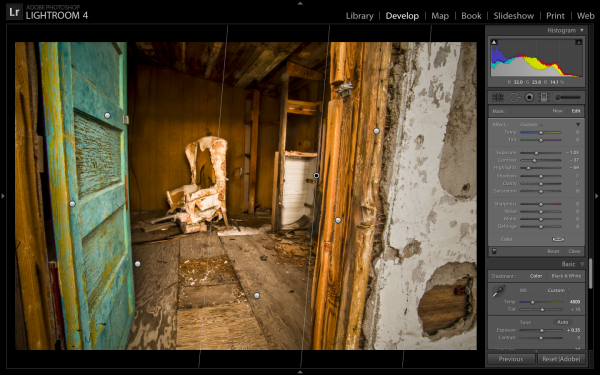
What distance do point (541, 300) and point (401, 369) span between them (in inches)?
22.6

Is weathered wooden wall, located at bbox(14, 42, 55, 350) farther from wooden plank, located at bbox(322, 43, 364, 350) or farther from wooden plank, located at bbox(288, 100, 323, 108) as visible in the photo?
wooden plank, located at bbox(288, 100, 323, 108)

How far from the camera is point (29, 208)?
799 mm

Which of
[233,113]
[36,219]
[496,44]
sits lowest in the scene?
[36,219]

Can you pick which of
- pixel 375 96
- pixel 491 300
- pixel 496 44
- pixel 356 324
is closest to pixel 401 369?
pixel 356 324

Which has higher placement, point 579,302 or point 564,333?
point 579,302

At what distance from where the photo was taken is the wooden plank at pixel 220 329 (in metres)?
1.49

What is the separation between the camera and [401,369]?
0.97 meters

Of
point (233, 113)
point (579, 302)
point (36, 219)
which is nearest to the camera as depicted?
point (36, 219)

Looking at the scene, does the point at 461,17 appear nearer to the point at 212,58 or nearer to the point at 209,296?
the point at 209,296

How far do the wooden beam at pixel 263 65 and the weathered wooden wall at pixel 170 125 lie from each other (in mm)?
757

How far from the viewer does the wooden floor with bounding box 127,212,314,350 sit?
1.54 m

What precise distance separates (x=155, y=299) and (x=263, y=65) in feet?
9.80

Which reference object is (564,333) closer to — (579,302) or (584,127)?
(579,302)

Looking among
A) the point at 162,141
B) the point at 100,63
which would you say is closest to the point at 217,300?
the point at 100,63
